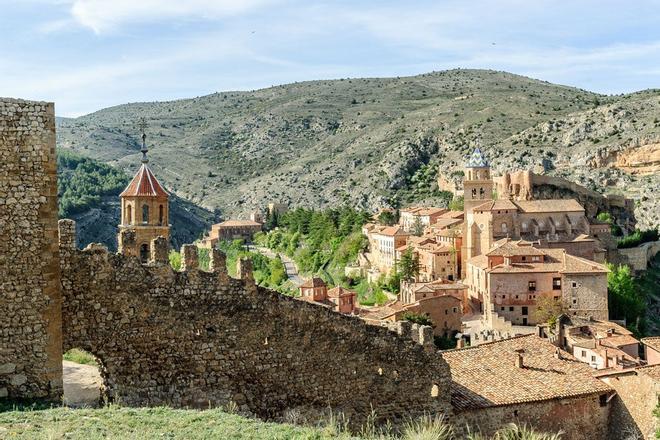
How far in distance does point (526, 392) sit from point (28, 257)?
9.87 metres

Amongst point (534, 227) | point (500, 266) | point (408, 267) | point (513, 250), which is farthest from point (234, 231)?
point (500, 266)

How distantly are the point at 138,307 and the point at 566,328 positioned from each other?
2302 centimetres

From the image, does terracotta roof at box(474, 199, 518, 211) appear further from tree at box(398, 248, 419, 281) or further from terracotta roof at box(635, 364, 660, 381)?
terracotta roof at box(635, 364, 660, 381)

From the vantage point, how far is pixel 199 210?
106 meters

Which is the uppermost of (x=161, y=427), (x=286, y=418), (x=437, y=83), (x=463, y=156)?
(x=437, y=83)

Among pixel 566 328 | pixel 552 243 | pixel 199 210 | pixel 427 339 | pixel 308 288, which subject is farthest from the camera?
pixel 199 210

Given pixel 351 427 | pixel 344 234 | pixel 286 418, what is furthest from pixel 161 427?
pixel 344 234

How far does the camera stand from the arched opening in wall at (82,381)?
9.19 m

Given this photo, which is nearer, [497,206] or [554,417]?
[554,417]

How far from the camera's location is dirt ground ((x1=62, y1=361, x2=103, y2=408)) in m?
9.18

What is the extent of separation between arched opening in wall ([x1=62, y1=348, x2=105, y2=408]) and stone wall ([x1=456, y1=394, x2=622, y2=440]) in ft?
19.7

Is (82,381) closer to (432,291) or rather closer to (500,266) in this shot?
(432,291)

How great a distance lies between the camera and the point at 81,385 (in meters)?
10.1

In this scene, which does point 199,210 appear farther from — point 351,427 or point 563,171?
point 351,427
